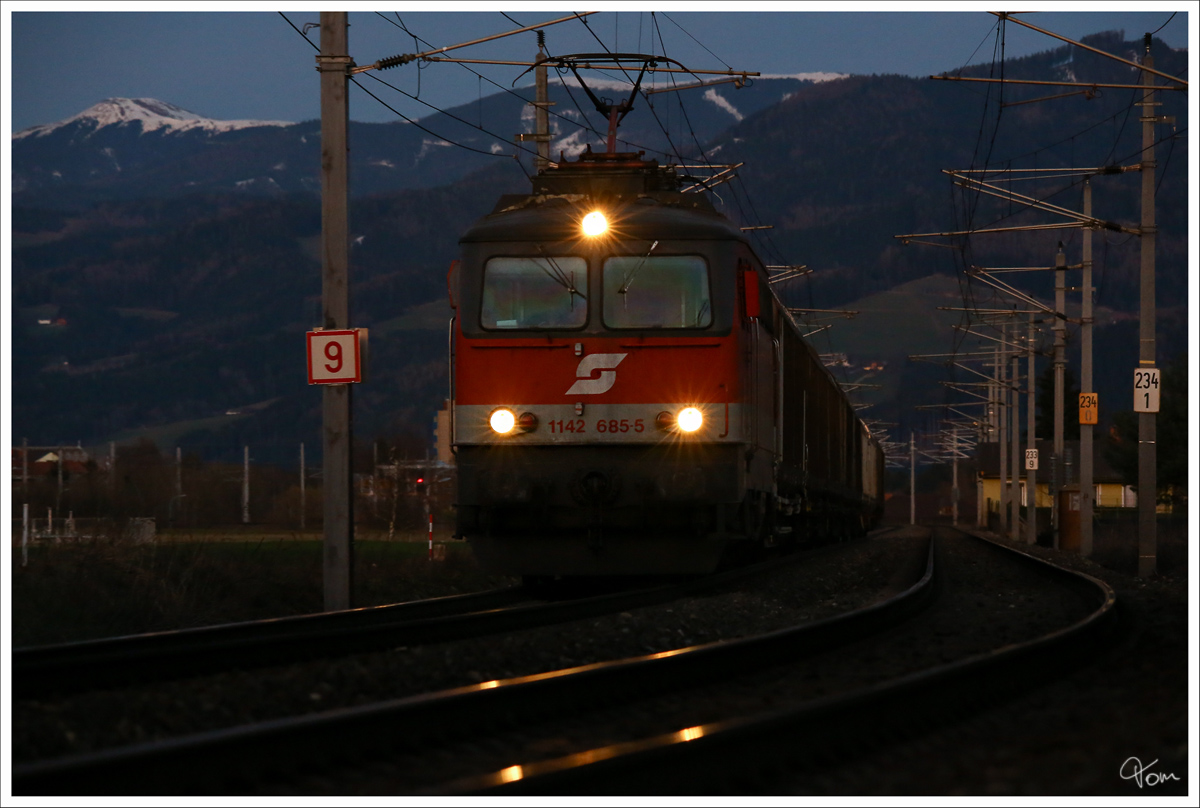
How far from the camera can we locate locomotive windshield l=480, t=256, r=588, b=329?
1313 centimetres

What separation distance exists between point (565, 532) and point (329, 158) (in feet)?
14.2

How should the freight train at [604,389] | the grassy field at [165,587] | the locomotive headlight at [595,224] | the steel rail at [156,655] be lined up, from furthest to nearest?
the locomotive headlight at [595,224]
the freight train at [604,389]
the grassy field at [165,587]
the steel rail at [156,655]

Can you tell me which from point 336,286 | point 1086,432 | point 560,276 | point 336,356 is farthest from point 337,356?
point 1086,432

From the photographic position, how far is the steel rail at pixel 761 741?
4922 mm

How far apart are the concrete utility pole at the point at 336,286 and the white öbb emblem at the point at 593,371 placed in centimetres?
231

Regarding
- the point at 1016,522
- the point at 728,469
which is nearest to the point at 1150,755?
the point at 728,469

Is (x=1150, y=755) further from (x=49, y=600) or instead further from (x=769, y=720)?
(x=49, y=600)

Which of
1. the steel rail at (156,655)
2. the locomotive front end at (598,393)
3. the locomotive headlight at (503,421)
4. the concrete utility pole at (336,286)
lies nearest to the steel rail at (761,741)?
the steel rail at (156,655)

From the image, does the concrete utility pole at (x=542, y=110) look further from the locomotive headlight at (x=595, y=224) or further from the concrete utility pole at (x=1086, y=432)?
the concrete utility pole at (x=1086, y=432)

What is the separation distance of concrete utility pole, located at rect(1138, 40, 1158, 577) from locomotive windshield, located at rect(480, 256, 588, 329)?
41.3 ft

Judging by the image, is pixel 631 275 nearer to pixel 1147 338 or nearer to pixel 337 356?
pixel 337 356

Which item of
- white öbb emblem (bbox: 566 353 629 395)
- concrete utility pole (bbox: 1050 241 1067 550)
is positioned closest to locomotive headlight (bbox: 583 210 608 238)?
white öbb emblem (bbox: 566 353 629 395)

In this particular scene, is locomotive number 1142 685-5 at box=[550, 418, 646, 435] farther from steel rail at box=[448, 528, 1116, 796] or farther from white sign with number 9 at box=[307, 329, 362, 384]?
steel rail at box=[448, 528, 1116, 796]
